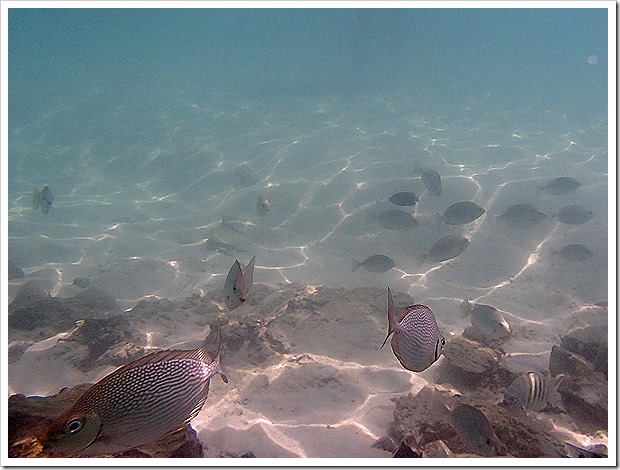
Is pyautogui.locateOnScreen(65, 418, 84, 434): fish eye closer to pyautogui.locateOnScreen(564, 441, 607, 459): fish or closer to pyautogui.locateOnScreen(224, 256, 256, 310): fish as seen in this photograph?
pyautogui.locateOnScreen(224, 256, 256, 310): fish

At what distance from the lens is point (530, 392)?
2984 mm

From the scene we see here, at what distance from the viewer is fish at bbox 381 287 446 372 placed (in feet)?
7.73

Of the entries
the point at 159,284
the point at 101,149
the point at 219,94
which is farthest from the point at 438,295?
the point at 219,94

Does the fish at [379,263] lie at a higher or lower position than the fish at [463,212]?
lower

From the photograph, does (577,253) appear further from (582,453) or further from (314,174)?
(314,174)

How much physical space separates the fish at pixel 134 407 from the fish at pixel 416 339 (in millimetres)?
1135

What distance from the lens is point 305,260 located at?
8.44 m

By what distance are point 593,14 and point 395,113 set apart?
90406 millimetres

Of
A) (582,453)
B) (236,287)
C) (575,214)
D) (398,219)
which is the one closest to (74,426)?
(236,287)

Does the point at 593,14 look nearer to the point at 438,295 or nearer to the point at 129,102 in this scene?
the point at 129,102

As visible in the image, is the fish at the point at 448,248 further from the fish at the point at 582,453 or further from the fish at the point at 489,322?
the fish at the point at 582,453

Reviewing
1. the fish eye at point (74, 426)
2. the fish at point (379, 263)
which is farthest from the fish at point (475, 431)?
the fish at point (379, 263)

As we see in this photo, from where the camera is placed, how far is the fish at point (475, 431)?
2.42 metres

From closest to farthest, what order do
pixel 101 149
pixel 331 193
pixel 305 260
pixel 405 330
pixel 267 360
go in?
pixel 405 330 < pixel 267 360 < pixel 305 260 < pixel 331 193 < pixel 101 149
